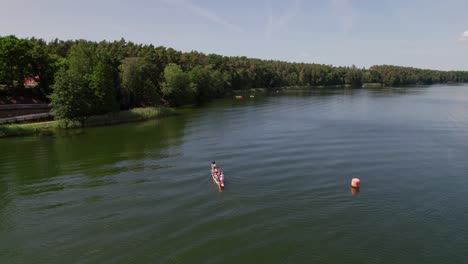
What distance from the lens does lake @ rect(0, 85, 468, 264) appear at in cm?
2244

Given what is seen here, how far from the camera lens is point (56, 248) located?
2278 centimetres

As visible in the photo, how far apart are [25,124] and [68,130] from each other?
782cm

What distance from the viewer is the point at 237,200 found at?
30516mm

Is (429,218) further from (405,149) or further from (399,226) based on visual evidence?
(405,149)

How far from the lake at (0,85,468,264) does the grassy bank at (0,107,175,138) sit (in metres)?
3.92

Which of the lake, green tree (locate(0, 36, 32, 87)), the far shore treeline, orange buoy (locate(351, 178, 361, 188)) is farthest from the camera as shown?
green tree (locate(0, 36, 32, 87))

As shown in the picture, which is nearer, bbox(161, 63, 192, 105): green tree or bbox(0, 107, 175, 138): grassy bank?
bbox(0, 107, 175, 138): grassy bank

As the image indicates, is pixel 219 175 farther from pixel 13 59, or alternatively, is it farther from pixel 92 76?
pixel 13 59

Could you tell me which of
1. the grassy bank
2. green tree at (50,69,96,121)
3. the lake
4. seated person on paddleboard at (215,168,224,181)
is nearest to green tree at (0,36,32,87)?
green tree at (50,69,96,121)

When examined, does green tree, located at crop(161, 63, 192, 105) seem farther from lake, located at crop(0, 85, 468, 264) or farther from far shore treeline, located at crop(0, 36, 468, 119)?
lake, located at crop(0, 85, 468, 264)

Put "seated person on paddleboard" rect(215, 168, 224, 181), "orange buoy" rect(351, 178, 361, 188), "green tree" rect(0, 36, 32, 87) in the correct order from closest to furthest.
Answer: "orange buoy" rect(351, 178, 361, 188), "seated person on paddleboard" rect(215, 168, 224, 181), "green tree" rect(0, 36, 32, 87)

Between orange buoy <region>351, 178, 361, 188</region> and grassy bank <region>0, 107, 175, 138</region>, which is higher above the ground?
grassy bank <region>0, 107, 175, 138</region>

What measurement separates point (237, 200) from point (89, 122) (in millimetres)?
51990

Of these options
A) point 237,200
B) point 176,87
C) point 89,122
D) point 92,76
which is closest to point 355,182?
point 237,200
